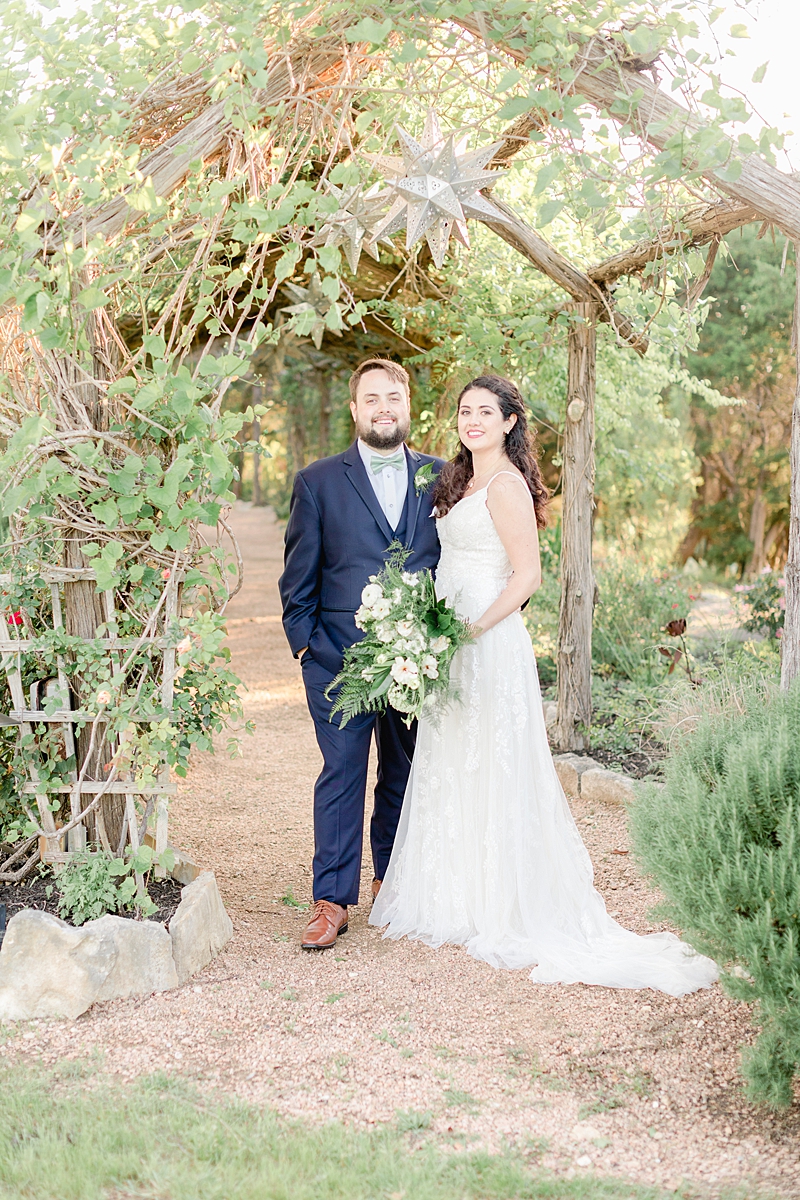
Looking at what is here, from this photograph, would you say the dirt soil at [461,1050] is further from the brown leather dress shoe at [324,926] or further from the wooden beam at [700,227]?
the wooden beam at [700,227]

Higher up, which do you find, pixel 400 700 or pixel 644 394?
pixel 644 394

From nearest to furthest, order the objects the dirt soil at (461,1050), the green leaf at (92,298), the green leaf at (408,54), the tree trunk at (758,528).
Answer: the dirt soil at (461,1050)
the green leaf at (92,298)
the green leaf at (408,54)
the tree trunk at (758,528)

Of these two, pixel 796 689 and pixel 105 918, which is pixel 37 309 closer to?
pixel 105 918

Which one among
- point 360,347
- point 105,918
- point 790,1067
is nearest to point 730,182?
point 790,1067

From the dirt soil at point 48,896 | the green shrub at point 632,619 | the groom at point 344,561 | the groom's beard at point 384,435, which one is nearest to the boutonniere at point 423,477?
the groom at point 344,561

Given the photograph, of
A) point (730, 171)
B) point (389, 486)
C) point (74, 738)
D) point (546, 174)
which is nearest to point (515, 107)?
point (546, 174)

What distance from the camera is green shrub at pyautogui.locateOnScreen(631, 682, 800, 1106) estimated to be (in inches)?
90.0

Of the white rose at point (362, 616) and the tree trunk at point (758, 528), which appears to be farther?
the tree trunk at point (758, 528)

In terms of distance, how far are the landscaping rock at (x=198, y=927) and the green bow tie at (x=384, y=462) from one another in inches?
62.5

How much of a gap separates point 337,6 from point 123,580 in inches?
71.2

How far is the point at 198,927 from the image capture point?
332cm

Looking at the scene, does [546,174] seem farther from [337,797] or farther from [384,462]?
[337,797]

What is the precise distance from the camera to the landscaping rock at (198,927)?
3.21 meters

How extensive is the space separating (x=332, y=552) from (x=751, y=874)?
6.43ft
